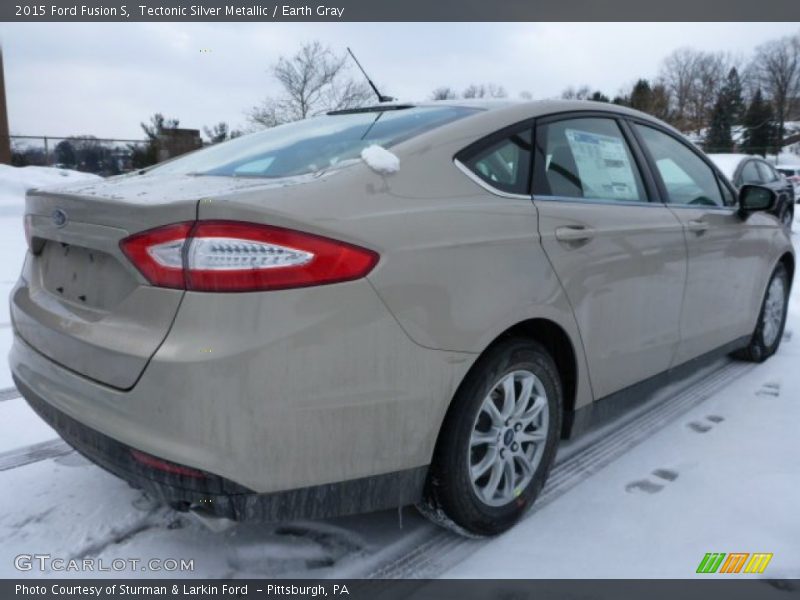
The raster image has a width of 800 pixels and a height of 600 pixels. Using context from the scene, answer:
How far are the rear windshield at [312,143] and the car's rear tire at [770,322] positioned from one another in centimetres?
289

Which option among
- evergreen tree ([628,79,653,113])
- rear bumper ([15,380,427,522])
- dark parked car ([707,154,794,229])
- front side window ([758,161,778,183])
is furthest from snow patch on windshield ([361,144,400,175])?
evergreen tree ([628,79,653,113])

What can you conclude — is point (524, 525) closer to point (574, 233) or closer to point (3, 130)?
point (574, 233)

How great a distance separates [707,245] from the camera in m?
3.33

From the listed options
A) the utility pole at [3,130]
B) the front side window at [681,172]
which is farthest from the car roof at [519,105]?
the utility pole at [3,130]

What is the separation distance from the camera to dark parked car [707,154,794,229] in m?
8.11

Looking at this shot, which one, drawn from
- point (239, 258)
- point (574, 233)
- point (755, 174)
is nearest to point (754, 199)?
point (574, 233)

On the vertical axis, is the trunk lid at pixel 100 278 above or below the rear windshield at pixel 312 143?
below

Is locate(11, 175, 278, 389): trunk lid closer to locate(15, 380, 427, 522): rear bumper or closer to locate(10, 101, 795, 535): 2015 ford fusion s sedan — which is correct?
locate(10, 101, 795, 535): 2015 ford fusion s sedan

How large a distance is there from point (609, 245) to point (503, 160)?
0.61 meters

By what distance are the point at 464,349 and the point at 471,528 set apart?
67 cm

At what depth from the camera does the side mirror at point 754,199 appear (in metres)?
3.68

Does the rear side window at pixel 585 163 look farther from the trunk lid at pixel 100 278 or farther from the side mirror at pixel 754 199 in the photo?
the trunk lid at pixel 100 278

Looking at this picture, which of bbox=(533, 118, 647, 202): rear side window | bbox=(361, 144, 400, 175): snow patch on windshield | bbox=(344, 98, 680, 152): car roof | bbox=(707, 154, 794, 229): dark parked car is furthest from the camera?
bbox=(707, 154, 794, 229): dark parked car

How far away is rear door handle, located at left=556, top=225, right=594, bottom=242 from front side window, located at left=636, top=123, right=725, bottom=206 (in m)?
0.92
